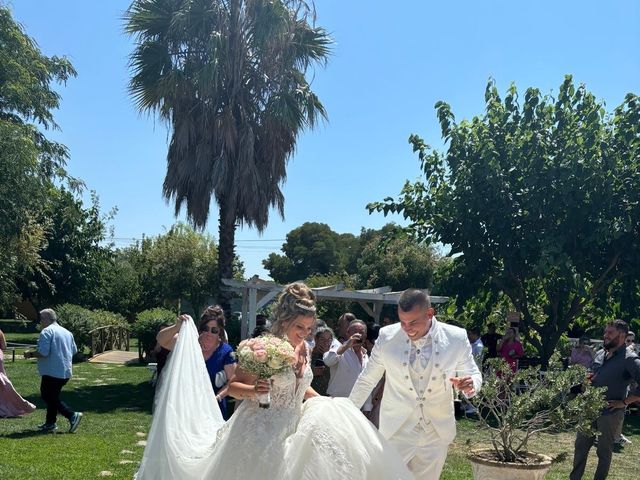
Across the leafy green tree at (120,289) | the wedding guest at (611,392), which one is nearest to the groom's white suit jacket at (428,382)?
the wedding guest at (611,392)

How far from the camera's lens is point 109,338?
28.2 metres

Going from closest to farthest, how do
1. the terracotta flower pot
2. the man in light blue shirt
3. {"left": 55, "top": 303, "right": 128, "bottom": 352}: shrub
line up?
the terracotta flower pot → the man in light blue shirt → {"left": 55, "top": 303, "right": 128, "bottom": 352}: shrub

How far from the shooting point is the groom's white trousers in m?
5.55

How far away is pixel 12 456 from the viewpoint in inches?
380

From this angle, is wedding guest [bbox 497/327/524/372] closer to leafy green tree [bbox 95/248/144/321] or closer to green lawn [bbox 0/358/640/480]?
green lawn [bbox 0/358/640/480]

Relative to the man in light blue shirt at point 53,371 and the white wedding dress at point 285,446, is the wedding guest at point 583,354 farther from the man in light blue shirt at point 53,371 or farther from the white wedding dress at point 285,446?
the white wedding dress at point 285,446

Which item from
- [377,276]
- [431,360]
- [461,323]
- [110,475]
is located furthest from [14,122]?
[377,276]

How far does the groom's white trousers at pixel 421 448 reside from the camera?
18.2ft

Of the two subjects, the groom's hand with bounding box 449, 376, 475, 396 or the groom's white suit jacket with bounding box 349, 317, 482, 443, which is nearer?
the groom's hand with bounding box 449, 376, 475, 396

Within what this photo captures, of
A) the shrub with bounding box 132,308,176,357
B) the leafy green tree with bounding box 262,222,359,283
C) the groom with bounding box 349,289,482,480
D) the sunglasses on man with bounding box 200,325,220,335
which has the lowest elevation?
the groom with bounding box 349,289,482,480

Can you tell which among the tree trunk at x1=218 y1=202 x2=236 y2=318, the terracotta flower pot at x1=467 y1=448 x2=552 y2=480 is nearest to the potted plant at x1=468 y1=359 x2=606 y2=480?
the terracotta flower pot at x1=467 y1=448 x2=552 y2=480

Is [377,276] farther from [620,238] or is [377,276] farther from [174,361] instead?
[174,361]

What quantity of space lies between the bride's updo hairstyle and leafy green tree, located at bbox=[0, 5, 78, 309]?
16.7 metres

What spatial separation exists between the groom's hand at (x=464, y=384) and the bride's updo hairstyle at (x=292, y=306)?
3.81 ft
